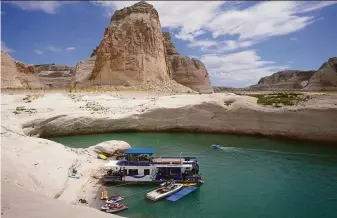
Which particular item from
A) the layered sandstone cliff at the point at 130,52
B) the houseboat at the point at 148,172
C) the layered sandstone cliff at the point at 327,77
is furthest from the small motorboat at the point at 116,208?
the layered sandstone cliff at the point at 327,77

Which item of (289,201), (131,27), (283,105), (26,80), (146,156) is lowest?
(289,201)

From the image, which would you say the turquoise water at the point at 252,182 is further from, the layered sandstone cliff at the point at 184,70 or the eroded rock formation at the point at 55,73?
the eroded rock formation at the point at 55,73

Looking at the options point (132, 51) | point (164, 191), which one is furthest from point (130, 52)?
point (164, 191)

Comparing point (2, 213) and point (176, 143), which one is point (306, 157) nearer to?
point (176, 143)

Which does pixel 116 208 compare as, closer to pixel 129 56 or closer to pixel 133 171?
pixel 133 171

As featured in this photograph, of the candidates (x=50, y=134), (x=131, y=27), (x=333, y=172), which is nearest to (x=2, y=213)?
(x=333, y=172)

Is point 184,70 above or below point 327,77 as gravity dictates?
above
